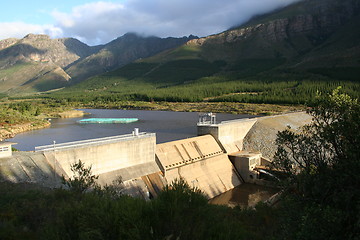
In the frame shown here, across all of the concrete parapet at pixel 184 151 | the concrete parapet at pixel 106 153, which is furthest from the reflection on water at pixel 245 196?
the concrete parapet at pixel 106 153

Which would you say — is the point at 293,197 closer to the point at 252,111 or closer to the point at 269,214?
the point at 269,214

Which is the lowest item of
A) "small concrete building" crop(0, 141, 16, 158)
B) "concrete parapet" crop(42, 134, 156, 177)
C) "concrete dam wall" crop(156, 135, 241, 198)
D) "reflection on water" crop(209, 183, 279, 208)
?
"reflection on water" crop(209, 183, 279, 208)

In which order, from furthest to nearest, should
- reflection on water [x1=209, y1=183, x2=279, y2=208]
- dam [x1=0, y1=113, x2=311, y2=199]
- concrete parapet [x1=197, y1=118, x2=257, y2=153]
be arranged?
concrete parapet [x1=197, y1=118, x2=257, y2=153], reflection on water [x1=209, y1=183, x2=279, y2=208], dam [x1=0, y1=113, x2=311, y2=199]

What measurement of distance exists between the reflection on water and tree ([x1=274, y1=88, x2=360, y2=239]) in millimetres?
18383

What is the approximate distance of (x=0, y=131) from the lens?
2067 inches

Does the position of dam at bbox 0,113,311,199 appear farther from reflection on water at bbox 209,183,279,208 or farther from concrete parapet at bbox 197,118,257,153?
reflection on water at bbox 209,183,279,208

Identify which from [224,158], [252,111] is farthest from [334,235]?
[252,111]

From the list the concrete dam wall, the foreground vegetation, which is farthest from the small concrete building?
the concrete dam wall

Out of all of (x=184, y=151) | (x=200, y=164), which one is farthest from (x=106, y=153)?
(x=200, y=164)

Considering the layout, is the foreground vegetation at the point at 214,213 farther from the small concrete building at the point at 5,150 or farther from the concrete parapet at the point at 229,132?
the concrete parapet at the point at 229,132

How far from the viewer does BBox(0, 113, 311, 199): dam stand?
865 inches

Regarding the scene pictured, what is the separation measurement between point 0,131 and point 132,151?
112 ft

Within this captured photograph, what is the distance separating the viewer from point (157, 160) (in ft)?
98.7

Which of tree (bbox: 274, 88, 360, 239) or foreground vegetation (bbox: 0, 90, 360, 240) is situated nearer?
foreground vegetation (bbox: 0, 90, 360, 240)
